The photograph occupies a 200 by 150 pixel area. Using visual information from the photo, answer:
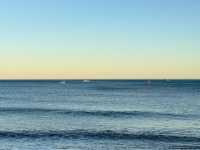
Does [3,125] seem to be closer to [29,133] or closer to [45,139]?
[29,133]

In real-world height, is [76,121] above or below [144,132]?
below

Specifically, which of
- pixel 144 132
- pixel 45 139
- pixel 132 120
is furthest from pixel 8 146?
pixel 132 120

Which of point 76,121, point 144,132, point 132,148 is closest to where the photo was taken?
point 132,148

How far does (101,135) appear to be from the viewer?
45.0m

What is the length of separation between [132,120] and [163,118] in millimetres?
4287

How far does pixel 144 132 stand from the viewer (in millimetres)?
46594

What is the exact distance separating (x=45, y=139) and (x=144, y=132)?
32.1 ft

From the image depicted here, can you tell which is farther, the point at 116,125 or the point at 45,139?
the point at 116,125

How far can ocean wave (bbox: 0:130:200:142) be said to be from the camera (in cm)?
4266

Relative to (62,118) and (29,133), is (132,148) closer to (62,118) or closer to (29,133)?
(29,133)

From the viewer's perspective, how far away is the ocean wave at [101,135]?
4266 centimetres

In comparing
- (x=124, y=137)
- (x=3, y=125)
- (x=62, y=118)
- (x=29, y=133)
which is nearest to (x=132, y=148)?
(x=124, y=137)

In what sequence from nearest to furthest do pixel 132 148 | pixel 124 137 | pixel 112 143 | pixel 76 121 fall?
pixel 132 148 < pixel 112 143 < pixel 124 137 < pixel 76 121

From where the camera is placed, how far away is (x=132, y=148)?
3819 centimetres
